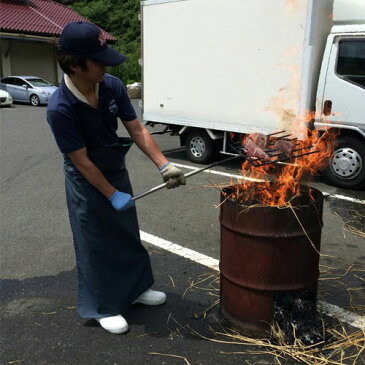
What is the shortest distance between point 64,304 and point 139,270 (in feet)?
2.24

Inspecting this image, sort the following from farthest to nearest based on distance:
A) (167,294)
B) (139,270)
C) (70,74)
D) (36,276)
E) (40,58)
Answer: (40,58) < (36,276) < (167,294) < (139,270) < (70,74)

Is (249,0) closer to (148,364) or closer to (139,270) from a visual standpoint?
(139,270)

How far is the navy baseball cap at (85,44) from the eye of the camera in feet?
7.74

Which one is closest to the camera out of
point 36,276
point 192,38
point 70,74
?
point 70,74

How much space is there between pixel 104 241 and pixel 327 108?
14.5 ft

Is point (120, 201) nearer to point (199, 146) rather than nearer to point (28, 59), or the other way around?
point (199, 146)

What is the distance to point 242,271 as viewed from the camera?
266 cm

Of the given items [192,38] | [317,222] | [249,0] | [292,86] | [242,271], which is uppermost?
[249,0]

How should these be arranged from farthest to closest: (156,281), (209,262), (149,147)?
(209,262), (156,281), (149,147)

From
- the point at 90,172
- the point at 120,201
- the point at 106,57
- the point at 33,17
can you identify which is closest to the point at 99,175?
the point at 90,172

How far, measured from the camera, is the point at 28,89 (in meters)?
19.7

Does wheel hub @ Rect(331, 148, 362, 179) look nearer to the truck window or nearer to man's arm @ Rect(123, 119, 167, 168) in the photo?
the truck window

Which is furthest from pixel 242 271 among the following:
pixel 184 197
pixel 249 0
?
pixel 249 0

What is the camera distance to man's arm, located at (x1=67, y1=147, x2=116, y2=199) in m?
2.52
